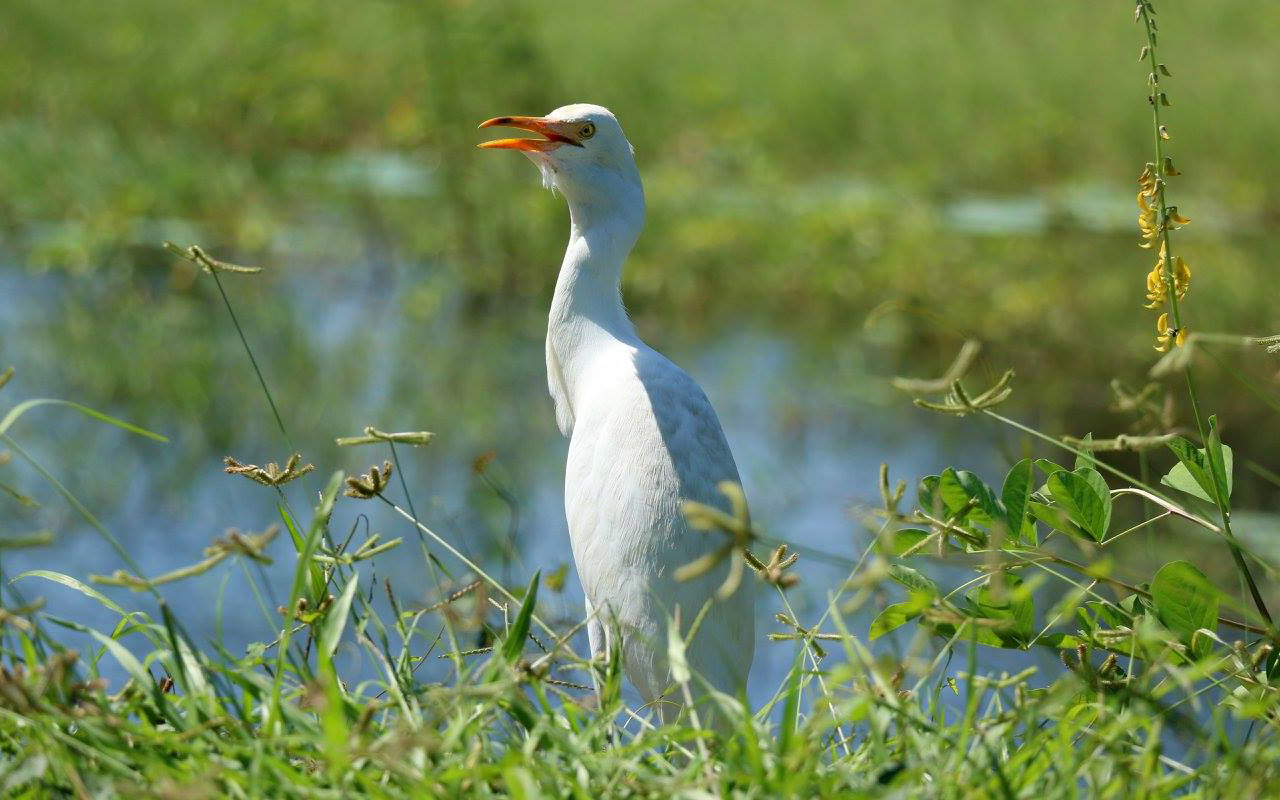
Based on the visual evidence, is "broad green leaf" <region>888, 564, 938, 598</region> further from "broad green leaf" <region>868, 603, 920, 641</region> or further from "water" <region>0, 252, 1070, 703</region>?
"water" <region>0, 252, 1070, 703</region>

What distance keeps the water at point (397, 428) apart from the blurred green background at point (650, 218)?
0.10 feet

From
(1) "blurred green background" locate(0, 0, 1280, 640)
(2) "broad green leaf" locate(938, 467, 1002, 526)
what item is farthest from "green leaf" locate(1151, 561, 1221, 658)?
(1) "blurred green background" locate(0, 0, 1280, 640)

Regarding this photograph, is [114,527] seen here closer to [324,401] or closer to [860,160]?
[324,401]

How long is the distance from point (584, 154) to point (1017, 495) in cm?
126

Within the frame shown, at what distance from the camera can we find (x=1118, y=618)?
1986 millimetres

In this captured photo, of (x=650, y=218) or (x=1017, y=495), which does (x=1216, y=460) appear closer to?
(x=1017, y=495)

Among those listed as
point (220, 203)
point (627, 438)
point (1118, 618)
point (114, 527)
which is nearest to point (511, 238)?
point (220, 203)

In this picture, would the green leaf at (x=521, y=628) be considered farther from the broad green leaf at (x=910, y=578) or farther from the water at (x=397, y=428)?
the water at (x=397, y=428)

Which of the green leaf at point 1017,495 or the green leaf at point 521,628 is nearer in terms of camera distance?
the green leaf at point 521,628

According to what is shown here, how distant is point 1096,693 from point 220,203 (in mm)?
7800

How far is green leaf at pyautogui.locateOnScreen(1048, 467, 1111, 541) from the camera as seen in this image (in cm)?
188

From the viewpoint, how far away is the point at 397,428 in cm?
582

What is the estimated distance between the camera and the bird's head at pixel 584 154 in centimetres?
276

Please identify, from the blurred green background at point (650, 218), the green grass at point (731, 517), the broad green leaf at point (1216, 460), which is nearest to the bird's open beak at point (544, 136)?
the green grass at point (731, 517)
